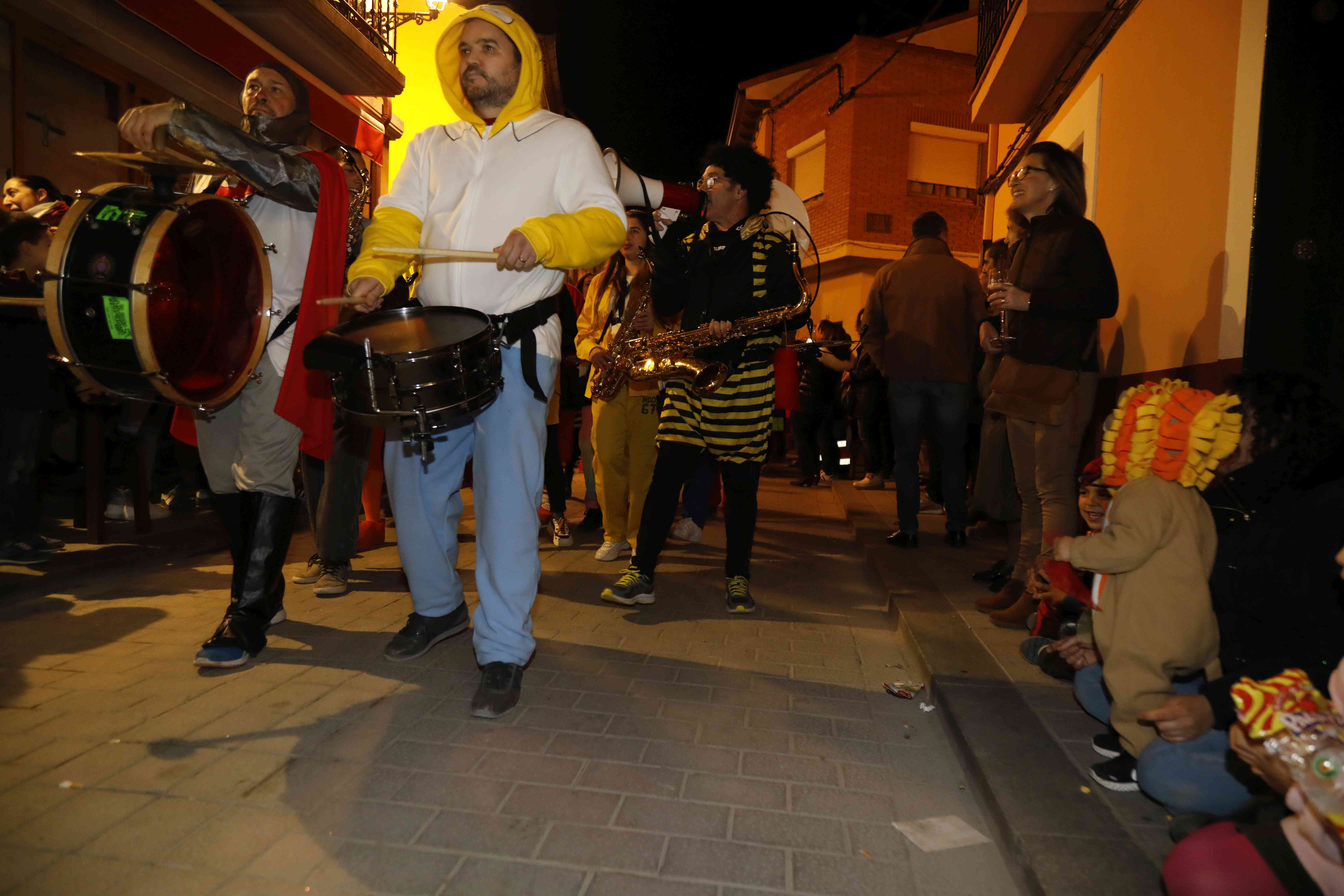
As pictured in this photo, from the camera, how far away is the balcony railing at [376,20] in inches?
428

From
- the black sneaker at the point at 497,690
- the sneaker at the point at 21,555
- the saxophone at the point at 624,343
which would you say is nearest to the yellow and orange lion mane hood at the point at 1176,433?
the black sneaker at the point at 497,690

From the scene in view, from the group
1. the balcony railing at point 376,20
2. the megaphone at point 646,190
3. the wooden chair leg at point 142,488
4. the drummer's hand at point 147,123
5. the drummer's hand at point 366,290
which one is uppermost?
the balcony railing at point 376,20

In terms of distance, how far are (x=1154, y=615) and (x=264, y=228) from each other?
355cm

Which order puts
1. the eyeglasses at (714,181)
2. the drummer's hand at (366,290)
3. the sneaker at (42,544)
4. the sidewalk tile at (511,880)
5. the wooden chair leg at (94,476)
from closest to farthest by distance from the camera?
the sidewalk tile at (511,880) < the drummer's hand at (366,290) < the eyeglasses at (714,181) < the sneaker at (42,544) < the wooden chair leg at (94,476)

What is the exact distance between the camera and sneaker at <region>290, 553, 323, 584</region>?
480 centimetres

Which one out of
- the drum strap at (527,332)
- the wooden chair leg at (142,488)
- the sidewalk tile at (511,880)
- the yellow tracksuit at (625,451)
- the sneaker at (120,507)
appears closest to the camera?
the sidewalk tile at (511,880)

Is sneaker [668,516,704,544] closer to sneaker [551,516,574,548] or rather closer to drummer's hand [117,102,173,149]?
sneaker [551,516,574,548]

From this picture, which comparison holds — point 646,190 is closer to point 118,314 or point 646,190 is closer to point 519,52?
point 519,52

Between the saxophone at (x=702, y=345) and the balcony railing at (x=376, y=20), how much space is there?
26.8ft

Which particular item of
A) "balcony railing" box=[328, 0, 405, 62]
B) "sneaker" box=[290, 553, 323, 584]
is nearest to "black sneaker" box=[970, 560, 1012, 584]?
Answer: "sneaker" box=[290, 553, 323, 584]

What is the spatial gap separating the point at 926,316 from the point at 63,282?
205 inches

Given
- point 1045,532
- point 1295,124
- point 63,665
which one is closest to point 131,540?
point 63,665

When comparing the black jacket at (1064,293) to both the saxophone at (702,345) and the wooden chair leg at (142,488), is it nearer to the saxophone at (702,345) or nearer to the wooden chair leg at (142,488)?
the saxophone at (702,345)

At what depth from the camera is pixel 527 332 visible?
3.14 m
